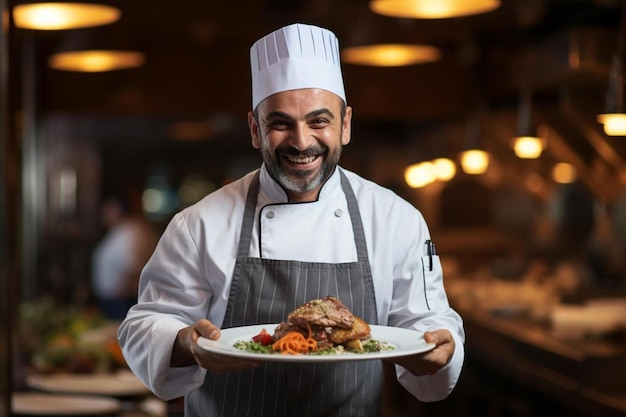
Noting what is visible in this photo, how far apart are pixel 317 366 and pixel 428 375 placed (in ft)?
0.90

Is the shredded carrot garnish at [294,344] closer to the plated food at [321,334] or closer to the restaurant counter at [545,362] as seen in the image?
the plated food at [321,334]

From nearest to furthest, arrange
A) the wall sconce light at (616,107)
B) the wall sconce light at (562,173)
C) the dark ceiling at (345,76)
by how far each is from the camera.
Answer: the wall sconce light at (616,107), the dark ceiling at (345,76), the wall sconce light at (562,173)

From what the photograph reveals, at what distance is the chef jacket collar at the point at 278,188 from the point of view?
2520 millimetres

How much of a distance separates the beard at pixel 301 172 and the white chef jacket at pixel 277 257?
4.4 inches

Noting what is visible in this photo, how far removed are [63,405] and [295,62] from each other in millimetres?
1835

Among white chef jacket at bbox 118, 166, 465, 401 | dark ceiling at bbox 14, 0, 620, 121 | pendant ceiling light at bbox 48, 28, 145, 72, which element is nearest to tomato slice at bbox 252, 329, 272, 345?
white chef jacket at bbox 118, 166, 465, 401

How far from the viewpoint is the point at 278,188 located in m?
2.52

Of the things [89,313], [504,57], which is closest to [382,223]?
[89,313]

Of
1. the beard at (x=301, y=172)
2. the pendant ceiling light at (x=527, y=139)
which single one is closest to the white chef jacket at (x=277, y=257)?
the beard at (x=301, y=172)

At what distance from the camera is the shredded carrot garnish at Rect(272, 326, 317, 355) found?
7.02 feet

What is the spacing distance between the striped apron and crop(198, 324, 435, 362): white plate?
12 centimetres

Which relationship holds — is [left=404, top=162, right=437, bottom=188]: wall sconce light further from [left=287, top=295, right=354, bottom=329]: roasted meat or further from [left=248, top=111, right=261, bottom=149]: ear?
[left=287, top=295, right=354, bottom=329]: roasted meat

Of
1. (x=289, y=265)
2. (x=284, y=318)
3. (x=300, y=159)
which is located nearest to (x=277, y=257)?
(x=289, y=265)

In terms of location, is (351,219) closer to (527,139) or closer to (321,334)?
(321,334)
